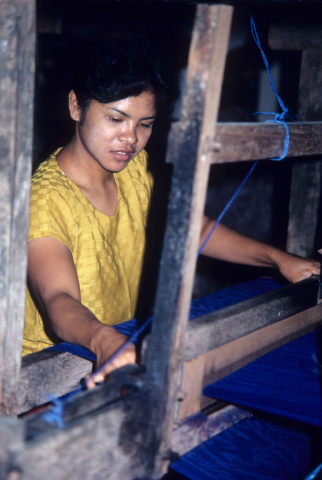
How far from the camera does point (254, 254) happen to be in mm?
2555

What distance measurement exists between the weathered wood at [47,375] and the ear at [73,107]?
1.03 metres

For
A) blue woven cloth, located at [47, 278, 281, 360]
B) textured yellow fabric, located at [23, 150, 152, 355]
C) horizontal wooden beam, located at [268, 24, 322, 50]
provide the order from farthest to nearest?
1. horizontal wooden beam, located at [268, 24, 322, 50]
2. textured yellow fabric, located at [23, 150, 152, 355]
3. blue woven cloth, located at [47, 278, 281, 360]

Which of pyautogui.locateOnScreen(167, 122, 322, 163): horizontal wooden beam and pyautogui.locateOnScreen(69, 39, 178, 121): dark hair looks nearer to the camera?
pyautogui.locateOnScreen(167, 122, 322, 163): horizontal wooden beam

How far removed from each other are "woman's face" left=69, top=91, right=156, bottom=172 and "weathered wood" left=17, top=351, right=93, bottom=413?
882 millimetres

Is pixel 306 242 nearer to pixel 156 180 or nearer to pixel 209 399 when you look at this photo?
pixel 156 180

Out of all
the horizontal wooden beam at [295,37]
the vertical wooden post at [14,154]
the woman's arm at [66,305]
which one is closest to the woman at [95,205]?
the woman's arm at [66,305]

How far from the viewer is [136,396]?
115 centimetres

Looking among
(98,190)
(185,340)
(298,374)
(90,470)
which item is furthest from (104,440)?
(98,190)

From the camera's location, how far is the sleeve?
1.83 m

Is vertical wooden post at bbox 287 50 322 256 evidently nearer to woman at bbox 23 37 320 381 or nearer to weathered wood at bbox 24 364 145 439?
woman at bbox 23 37 320 381

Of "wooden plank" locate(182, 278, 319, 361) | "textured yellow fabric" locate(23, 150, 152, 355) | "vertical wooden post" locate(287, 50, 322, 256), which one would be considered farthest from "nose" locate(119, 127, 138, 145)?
"vertical wooden post" locate(287, 50, 322, 256)

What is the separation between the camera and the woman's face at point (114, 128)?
203 cm

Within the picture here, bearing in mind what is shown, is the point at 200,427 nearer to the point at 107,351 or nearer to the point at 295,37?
the point at 107,351

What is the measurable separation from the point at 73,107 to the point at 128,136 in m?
0.29
